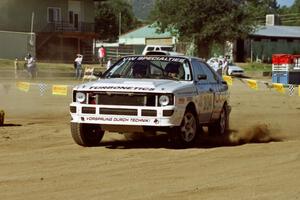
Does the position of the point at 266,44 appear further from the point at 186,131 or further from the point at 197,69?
the point at 186,131

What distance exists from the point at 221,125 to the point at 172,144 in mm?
2152

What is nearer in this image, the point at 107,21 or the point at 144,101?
the point at 144,101

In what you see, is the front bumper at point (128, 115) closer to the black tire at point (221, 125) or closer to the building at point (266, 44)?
the black tire at point (221, 125)

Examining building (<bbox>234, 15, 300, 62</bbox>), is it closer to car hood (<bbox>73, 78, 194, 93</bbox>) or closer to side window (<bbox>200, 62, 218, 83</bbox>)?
side window (<bbox>200, 62, 218, 83</bbox>)

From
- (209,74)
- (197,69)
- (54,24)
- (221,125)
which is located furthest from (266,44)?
(197,69)

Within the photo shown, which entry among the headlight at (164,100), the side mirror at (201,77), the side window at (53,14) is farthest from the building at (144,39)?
the headlight at (164,100)

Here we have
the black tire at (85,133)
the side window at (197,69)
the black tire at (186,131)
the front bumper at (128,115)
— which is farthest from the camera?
the side window at (197,69)

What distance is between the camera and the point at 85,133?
Result: 11250mm

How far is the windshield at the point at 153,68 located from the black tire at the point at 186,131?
2.36 ft

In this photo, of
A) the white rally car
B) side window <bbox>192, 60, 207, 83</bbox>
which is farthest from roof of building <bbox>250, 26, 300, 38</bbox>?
the white rally car

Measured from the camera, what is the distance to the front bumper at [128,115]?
10.7 meters

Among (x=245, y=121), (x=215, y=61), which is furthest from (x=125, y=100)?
(x=215, y=61)

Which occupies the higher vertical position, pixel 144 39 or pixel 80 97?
pixel 144 39

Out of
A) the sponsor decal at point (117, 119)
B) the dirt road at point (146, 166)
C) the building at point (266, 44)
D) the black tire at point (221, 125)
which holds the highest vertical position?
the building at point (266, 44)
